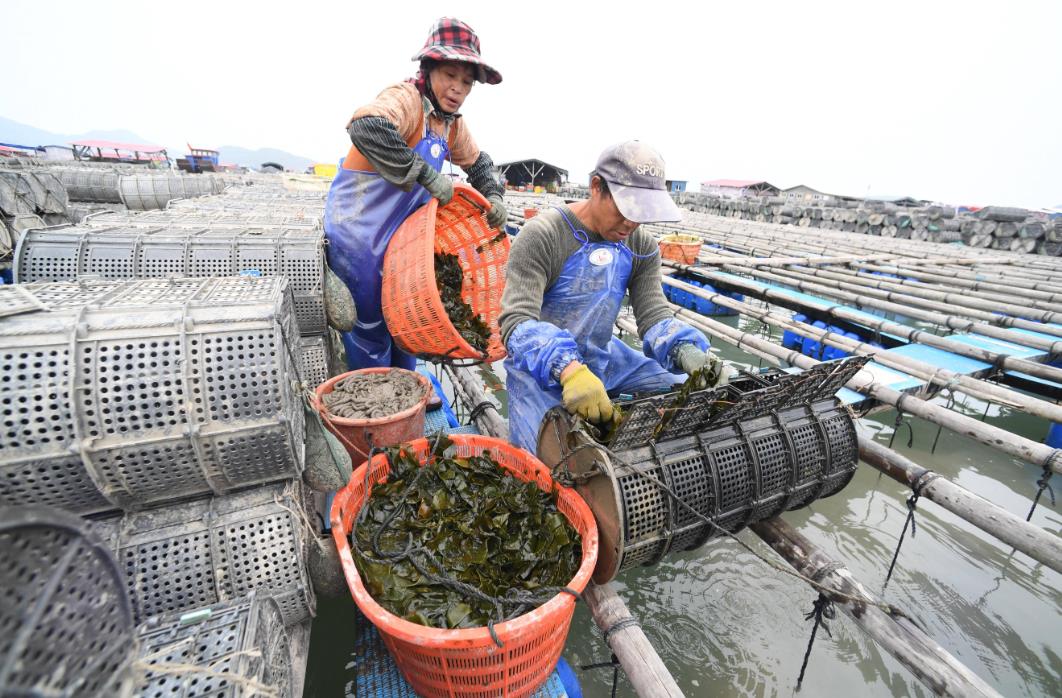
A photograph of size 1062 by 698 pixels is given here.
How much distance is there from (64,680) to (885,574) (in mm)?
4570

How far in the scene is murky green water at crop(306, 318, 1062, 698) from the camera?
8.79 ft

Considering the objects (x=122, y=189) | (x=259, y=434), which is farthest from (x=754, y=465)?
(x=122, y=189)

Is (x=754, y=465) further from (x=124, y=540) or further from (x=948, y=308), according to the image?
(x=948, y=308)

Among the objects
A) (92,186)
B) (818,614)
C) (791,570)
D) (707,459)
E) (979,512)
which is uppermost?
(92,186)

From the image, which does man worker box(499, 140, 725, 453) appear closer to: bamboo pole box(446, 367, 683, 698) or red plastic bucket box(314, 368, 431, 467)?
red plastic bucket box(314, 368, 431, 467)

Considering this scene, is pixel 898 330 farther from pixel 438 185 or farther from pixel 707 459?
pixel 438 185

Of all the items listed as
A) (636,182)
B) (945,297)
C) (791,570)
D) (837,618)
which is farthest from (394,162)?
(945,297)

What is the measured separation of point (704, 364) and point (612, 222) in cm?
99

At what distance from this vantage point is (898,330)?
6.05 m

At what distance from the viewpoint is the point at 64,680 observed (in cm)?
77

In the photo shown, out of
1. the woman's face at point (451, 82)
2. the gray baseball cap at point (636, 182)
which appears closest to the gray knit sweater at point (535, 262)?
the gray baseball cap at point (636, 182)

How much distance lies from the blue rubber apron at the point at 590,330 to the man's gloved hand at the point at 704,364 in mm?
310

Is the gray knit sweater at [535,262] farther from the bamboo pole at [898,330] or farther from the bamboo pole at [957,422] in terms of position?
the bamboo pole at [898,330]

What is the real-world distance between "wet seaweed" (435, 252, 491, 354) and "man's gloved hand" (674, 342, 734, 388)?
5.30 ft
